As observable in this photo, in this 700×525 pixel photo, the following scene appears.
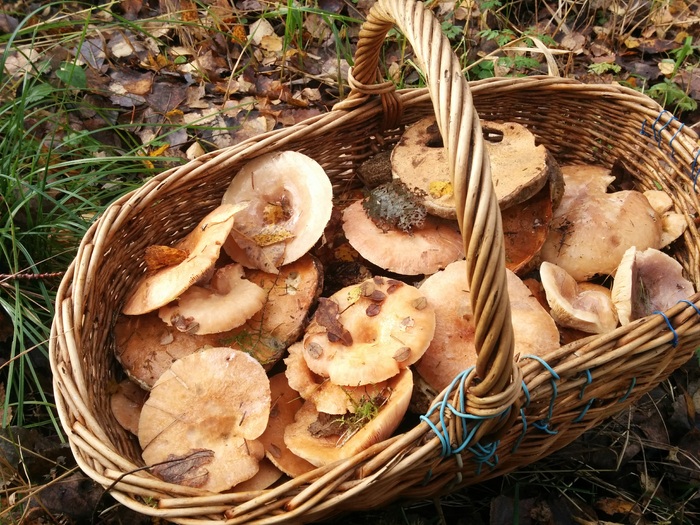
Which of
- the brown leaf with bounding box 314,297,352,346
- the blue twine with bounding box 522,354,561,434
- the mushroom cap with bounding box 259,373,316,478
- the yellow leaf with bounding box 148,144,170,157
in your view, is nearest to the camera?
the blue twine with bounding box 522,354,561,434

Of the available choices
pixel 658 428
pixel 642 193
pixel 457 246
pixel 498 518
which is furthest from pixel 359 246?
pixel 658 428

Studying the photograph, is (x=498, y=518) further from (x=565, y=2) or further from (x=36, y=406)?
(x=565, y=2)

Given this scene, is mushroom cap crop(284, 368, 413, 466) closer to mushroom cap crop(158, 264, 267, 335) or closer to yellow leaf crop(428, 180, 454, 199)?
mushroom cap crop(158, 264, 267, 335)

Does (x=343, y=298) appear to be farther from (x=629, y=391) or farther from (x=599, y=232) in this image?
(x=599, y=232)

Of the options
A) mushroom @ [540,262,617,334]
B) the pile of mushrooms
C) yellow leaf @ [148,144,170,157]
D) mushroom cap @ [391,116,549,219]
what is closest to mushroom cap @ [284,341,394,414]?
the pile of mushrooms

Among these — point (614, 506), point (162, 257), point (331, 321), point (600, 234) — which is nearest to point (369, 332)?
point (331, 321)

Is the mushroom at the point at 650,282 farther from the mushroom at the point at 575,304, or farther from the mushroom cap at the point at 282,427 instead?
the mushroom cap at the point at 282,427
